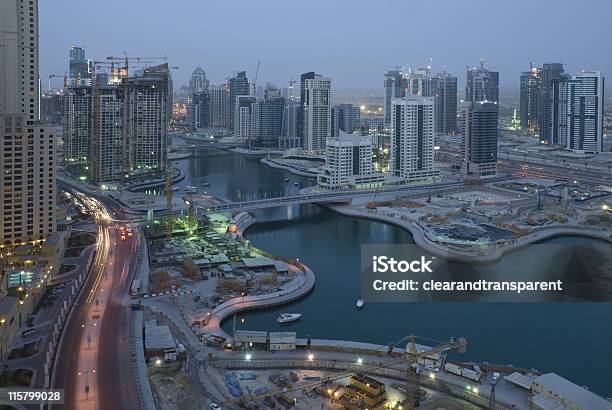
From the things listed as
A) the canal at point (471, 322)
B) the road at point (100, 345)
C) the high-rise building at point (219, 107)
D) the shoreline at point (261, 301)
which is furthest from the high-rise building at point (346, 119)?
the road at point (100, 345)

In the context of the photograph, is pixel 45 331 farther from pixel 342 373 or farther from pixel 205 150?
pixel 205 150

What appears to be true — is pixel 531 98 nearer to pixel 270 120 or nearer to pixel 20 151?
pixel 270 120

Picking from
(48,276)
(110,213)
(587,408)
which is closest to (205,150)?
(110,213)

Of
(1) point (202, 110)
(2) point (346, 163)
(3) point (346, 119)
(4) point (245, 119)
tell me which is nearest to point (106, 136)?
(2) point (346, 163)

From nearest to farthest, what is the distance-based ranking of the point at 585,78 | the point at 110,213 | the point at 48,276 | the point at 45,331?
1. the point at 45,331
2. the point at 48,276
3. the point at 110,213
4. the point at 585,78

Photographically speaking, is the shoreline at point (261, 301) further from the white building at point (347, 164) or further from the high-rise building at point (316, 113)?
the high-rise building at point (316, 113)

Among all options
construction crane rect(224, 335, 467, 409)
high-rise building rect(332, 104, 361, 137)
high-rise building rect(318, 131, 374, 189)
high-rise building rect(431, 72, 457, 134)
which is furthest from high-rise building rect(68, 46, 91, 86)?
construction crane rect(224, 335, 467, 409)
